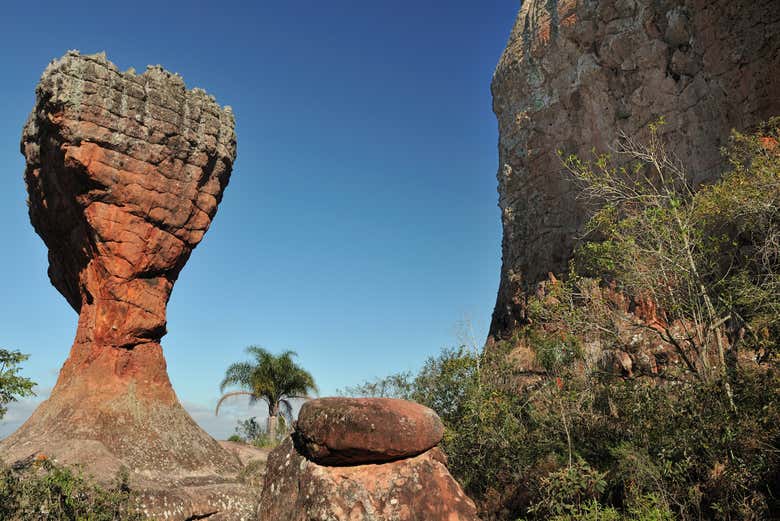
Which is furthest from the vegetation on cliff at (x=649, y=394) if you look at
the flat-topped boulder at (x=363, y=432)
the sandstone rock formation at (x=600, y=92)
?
the sandstone rock formation at (x=600, y=92)

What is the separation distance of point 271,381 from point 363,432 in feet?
75.7

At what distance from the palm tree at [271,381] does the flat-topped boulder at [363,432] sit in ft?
73.5

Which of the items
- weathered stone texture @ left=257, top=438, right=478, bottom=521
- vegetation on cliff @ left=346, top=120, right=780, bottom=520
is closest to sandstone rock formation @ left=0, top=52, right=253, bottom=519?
vegetation on cliff @ left=346, top=120, right=780, bottom=520

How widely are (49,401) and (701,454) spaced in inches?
623

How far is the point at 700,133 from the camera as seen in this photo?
20656 millimetres

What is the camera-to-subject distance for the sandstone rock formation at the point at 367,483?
6301 millimetres

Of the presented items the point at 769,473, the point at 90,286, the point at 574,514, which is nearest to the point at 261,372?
the point at 90,286

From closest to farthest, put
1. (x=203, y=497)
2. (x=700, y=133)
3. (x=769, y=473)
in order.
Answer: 1. (x=769, y=473)
2. (x=203, y=497)
3. (x=700, y=133)

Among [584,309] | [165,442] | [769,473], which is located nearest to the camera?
[769,473]

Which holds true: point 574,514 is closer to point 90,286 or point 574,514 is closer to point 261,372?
point 90,286

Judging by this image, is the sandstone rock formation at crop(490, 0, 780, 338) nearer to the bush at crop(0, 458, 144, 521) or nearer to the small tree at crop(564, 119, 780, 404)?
the small tree at crop(564, 119, 780, 404)

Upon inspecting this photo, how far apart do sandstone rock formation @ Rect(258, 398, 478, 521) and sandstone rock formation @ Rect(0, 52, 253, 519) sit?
8165mm

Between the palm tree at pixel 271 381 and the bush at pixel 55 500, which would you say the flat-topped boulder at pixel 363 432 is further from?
the palm tree at pixel 271 381

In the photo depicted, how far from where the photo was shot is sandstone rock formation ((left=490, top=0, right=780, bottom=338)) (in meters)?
18.7
